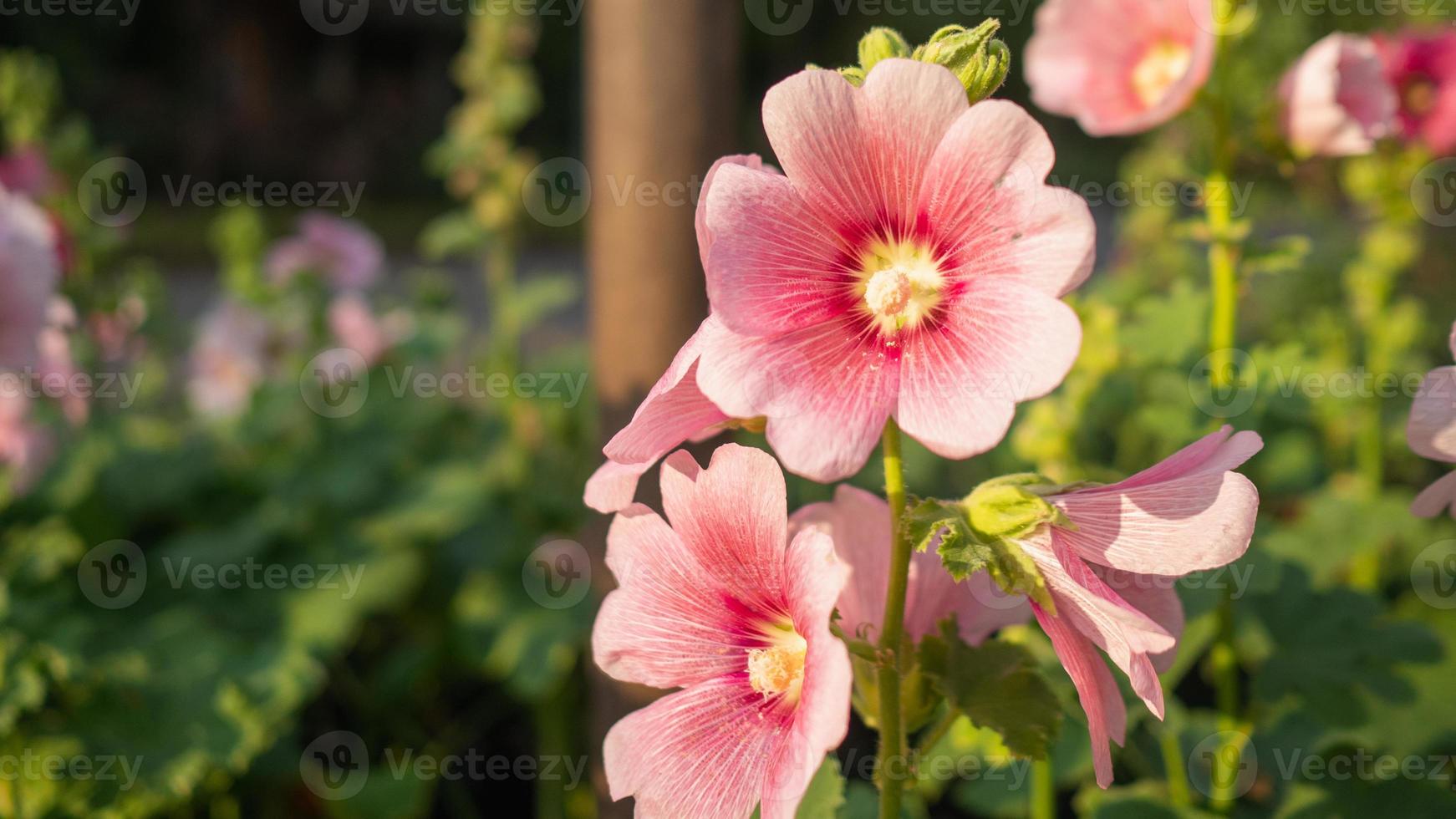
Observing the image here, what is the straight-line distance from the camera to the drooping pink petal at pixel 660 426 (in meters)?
0.75

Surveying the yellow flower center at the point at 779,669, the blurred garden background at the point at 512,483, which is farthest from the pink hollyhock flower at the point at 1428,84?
the yellow flower center at the point at 779,669

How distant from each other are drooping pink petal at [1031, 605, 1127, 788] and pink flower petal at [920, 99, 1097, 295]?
0.82 feet

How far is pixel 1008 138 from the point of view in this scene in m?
0.68

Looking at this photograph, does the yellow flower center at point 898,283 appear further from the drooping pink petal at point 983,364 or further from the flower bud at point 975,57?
the flower bud at point 975,57

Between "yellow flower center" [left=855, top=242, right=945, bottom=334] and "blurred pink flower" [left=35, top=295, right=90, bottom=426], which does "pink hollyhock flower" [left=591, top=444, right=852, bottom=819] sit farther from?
"blurred pink flower" [left=35, top=295, right=90, bottom=426]

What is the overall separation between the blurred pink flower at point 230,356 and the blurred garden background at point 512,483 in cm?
2

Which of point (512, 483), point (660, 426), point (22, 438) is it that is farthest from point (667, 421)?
point (22, 438)

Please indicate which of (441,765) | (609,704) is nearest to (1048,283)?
(609,704)

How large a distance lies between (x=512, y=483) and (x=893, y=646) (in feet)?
6.99

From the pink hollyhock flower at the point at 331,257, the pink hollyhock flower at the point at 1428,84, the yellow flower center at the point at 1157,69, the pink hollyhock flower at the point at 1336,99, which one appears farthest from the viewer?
the pink hollyhock flower at the point at 331,257

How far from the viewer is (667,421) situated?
2.55 ft

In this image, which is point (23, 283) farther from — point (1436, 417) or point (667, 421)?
point (1436, 417)

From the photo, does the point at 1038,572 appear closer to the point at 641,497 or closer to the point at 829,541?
the point at 829,541

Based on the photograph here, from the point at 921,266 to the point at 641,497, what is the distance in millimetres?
1012
